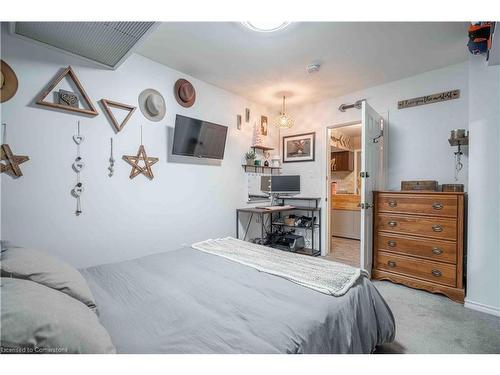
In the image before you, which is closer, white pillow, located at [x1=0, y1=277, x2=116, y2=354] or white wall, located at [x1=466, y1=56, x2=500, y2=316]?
white pillow, located at [x1=0, y1=277, x2=116, y2=354]

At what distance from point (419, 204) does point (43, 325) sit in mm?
3061

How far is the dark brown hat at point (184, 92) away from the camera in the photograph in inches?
111

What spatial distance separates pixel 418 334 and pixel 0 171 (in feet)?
11.0

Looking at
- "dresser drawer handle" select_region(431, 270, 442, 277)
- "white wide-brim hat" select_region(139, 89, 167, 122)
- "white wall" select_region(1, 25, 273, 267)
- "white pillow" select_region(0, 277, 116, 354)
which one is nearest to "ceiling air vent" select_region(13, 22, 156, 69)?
"white wall" select_region(1, 25, 273, 267)

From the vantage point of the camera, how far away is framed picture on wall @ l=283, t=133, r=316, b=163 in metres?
3.95

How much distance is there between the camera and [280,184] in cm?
404

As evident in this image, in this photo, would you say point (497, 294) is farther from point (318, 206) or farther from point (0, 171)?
point (0, 171)

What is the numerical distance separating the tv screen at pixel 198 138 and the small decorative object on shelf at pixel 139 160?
0.31 meters

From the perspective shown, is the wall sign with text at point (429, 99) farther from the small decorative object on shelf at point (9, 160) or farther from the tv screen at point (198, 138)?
the small decorative object on shelf at point (9, 160)

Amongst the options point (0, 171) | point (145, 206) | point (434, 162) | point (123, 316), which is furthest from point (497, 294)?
point (0, 171)

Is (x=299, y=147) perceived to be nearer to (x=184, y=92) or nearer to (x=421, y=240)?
(x=184, y=92)

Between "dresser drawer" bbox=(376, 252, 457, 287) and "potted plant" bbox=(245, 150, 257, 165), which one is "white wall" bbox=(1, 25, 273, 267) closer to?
"potted plant" bbox=(245, 150, 257, 165)

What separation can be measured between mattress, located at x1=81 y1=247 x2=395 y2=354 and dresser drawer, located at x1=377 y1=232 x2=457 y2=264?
1417 mm

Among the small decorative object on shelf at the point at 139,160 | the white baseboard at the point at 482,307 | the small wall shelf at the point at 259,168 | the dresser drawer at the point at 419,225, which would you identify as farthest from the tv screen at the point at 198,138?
the white baseboard at the point at 482,307
